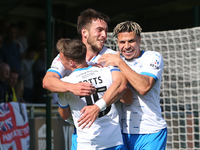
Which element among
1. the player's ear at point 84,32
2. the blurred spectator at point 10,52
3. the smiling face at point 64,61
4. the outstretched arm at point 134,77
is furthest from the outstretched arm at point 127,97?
the blurred spectator at point 10,52

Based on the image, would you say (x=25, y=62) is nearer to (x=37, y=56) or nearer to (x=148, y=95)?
(x=37, y=56)

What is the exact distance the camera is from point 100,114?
2.68 metres

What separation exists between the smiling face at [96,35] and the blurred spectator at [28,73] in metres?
3.12

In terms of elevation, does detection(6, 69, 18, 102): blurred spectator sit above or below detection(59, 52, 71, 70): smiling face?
below

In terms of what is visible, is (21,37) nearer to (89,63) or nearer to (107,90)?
(89,63)

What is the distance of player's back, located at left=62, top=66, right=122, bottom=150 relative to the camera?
2.66 meters

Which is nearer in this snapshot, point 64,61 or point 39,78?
point 64,61

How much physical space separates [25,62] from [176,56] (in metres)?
3.01

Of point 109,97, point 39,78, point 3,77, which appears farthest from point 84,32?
point 39,78

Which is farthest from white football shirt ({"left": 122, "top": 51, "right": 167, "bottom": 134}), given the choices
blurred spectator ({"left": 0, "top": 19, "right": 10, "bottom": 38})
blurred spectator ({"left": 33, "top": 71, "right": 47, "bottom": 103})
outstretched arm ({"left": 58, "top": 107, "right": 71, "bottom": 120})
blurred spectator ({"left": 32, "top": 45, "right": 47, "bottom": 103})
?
blurred spectator ({"left": 0, "top": 19, "right": 10, "bottom": 38})

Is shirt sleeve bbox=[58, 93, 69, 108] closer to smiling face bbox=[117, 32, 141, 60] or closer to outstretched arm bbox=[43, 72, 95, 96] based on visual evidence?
outstretched arm bbox=[43, 72, 95, 96]

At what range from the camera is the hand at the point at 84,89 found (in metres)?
2.46

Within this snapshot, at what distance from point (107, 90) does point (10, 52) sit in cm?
362

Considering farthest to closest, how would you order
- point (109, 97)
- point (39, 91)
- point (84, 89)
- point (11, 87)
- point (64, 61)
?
point (39, 91) → point (11, 87) → point (64, 61) → point (109, 97) → point (84, 89)
